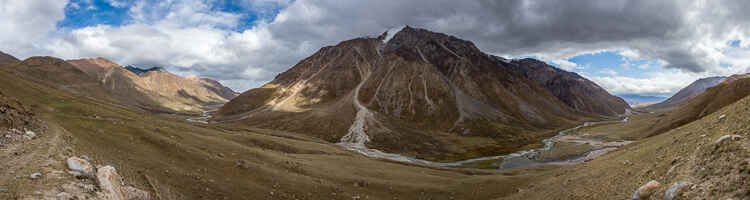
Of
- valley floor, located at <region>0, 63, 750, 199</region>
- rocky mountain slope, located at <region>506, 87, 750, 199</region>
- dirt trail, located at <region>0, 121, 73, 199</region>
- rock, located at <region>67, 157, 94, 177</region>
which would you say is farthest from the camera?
rock, located at <region>67, 157, 94, 177</region>

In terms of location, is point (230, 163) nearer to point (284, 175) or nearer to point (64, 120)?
point (284, 175)

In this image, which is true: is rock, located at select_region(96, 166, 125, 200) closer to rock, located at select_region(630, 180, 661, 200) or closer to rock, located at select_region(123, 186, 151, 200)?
rock, located at select_region(123, 186, 151, 200)

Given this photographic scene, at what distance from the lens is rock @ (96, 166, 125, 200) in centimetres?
1694

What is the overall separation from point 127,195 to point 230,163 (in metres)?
15.9

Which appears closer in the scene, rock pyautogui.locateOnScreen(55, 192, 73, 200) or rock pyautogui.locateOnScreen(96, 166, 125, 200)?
rock pyautogui.locateOnScreen(55, 192, 73, 200)

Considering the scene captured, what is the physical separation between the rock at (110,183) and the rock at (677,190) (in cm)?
2747

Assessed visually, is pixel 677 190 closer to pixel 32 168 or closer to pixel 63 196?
pixel 63 196

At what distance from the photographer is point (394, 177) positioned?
4778 cm

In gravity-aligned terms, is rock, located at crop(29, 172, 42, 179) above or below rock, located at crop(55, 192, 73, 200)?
above

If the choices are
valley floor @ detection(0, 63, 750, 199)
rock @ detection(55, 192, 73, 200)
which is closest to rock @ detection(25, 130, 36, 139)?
valley floor @ detection(0, 63, 750, 199)

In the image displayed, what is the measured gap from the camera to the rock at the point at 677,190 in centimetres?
1559

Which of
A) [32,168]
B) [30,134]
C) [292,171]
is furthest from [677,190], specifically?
[30,134]

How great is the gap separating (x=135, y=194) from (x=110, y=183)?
169 centimetres

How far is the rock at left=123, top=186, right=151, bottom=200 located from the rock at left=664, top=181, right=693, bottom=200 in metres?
28.4
